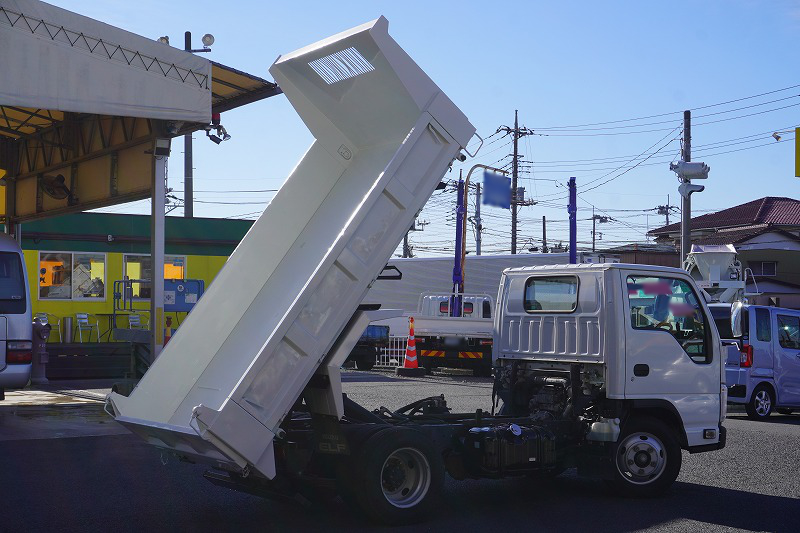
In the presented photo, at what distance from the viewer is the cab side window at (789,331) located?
1625cm

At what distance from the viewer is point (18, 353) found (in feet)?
43.2

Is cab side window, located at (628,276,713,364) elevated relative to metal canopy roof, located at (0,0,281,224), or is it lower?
lower

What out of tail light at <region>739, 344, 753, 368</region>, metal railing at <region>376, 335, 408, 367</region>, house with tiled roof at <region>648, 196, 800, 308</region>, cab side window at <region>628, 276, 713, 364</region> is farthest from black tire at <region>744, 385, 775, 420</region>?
house with tiled roof at <region>648, 196, 800, 308</region>

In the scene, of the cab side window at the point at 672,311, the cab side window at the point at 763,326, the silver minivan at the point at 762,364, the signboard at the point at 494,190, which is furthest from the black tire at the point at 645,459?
the signboard at the point at 494,190

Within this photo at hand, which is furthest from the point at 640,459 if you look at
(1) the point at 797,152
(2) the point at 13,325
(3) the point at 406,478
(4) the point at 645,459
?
(1) the point at 797,152

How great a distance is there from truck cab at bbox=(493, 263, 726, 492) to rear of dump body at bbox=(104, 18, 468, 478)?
2340 mm

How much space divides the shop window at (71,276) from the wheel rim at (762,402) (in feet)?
62.2

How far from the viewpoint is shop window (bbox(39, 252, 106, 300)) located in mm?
26125

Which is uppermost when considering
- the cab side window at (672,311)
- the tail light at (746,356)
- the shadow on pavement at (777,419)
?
the cab side window at (672,311)

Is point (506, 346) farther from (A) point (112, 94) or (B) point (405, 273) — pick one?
(B) point (405, 273)

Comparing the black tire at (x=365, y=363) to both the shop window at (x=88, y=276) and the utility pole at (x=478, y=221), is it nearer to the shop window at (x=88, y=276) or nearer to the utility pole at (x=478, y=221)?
the shop window at (x=88, y=276)

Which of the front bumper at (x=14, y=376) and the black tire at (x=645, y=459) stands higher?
the front bumper at (x=14, y=376)

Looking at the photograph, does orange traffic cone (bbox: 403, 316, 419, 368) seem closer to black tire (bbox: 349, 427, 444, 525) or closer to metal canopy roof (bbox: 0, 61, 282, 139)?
metal canopy roof (bbox: 0, 61, 282, 139)

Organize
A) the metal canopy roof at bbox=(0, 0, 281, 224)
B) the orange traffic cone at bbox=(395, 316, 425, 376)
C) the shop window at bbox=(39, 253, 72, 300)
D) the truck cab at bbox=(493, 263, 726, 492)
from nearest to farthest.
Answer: the truck cab at bbox=(493, 263, 726, 492), the metal canopy roof at bbox=(0, 0, 281, 224), the orange traffic cone at bbox=(395, 316, 425, 376), the shop window at bbox=(39, 253, 72, 300)
